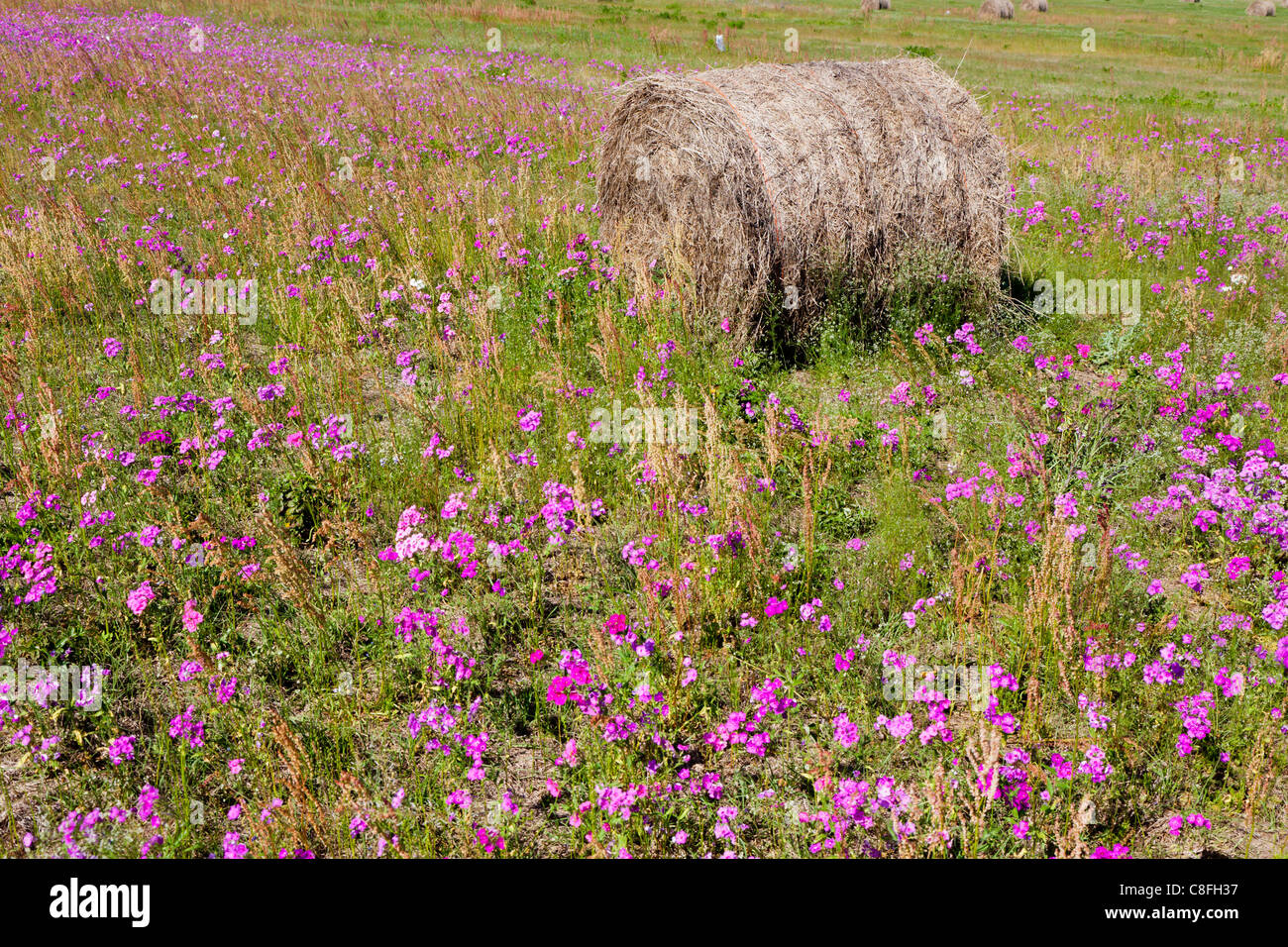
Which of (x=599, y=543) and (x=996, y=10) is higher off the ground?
(x=996, y=10)

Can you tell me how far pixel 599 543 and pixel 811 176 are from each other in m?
→ 3.37

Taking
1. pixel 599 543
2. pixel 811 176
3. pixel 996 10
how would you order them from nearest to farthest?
pixel 599 543, pixel 811 176, pixel 996 10

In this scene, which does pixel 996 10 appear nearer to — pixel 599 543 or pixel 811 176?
pixel 811 176

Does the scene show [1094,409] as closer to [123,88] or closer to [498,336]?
[498,336]

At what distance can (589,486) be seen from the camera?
4.82 m

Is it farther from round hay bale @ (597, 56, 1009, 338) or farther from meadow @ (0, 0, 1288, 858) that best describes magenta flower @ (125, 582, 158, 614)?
round hay bale @ (597, 56, 1009, 338)

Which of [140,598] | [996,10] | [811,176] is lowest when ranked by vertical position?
[140,598]

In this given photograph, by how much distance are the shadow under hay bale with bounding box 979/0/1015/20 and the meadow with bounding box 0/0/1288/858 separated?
→ 4215 centimetres

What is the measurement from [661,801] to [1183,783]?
2006 millimetres

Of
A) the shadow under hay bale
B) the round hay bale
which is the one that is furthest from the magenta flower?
the shadow under hay bale

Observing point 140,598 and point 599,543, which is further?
point 599,543

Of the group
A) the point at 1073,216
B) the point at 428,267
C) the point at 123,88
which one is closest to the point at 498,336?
the point at 428,267

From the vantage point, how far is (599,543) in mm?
4484

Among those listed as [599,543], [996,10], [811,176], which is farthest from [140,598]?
[996,10]
